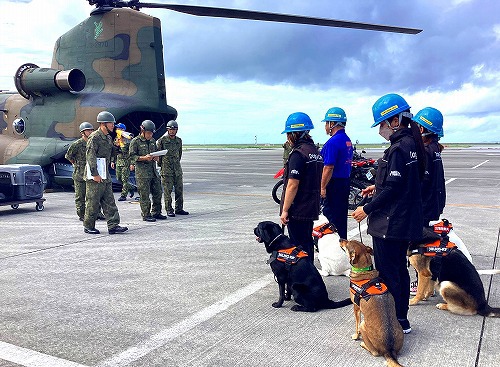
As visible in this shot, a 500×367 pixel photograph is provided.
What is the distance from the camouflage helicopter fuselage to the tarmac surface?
21.8 ft

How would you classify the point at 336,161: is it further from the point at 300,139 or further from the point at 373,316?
the point at 373,316

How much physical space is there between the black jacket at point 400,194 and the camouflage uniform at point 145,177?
683 cm

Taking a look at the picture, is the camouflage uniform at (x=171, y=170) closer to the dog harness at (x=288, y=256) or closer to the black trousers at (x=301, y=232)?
the black trousers at (x=301, y=232)

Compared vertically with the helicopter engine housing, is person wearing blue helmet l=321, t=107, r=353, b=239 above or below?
below

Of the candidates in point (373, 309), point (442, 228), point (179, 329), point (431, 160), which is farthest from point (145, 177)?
point (373, 309)

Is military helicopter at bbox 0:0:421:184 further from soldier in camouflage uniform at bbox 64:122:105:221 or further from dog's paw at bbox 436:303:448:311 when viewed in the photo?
dog's paw at bbox 436:303:448:311

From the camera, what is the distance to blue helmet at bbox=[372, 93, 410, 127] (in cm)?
381

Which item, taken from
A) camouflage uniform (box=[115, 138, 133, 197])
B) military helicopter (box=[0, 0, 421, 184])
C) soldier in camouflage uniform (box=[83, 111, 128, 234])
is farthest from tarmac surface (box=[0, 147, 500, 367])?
military helicopter (box=[0, 0, 421, 184])

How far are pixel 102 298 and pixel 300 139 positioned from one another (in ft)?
8.97

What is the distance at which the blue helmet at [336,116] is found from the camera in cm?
670

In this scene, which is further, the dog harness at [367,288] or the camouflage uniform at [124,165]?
the camouflage uniform at [124,165]

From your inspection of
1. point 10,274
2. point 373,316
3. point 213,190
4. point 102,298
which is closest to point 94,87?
point 213,190

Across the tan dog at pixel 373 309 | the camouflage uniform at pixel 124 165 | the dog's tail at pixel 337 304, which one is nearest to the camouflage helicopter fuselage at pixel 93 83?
the camouflage uniform at pixel 124 165

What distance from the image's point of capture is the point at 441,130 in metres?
5.25
